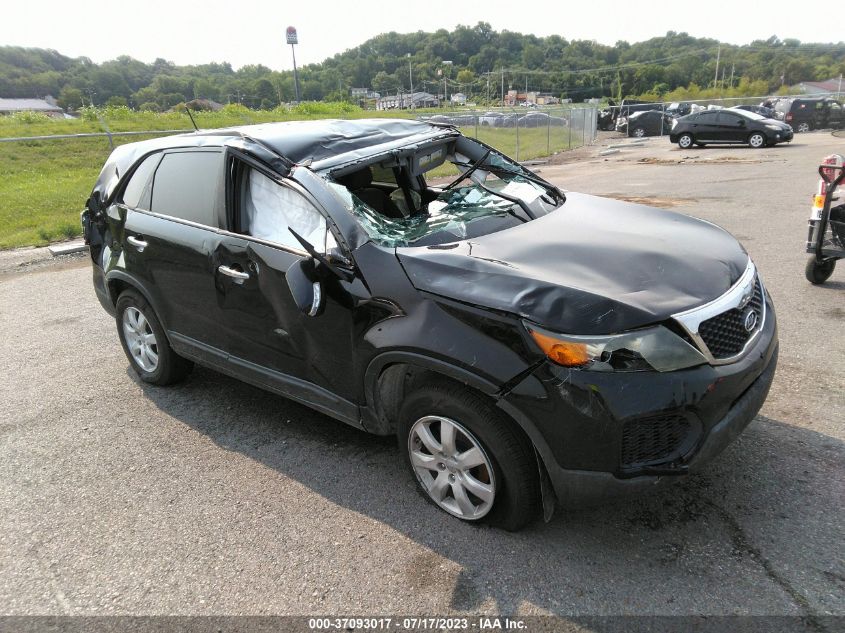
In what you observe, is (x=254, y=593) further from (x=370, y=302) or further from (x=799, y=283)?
(x=799, y=283)

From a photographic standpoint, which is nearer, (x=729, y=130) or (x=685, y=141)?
(x=729, y=130)

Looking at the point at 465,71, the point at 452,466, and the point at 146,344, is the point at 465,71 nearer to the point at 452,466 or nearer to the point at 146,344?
the point at 146,344

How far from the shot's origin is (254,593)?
2607 millimetres

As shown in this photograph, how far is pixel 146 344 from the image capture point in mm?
4582

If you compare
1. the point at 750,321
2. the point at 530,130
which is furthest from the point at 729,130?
the point at 750,321

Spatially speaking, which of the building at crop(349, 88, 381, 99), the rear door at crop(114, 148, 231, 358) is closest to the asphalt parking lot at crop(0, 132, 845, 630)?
the rear door at crop(114, 148, 231, 358)

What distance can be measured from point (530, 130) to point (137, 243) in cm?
2328

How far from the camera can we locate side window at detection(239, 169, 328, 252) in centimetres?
323

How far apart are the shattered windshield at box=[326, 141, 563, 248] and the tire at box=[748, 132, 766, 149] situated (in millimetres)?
21798

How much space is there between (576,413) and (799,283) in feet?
16.1

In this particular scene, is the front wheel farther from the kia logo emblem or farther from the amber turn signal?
the amber turn signal

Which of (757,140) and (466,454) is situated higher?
(466,454)

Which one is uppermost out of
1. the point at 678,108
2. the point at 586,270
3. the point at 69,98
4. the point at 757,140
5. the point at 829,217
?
the point at 69,98

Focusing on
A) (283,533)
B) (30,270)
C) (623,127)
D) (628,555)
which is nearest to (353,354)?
(283,533)
